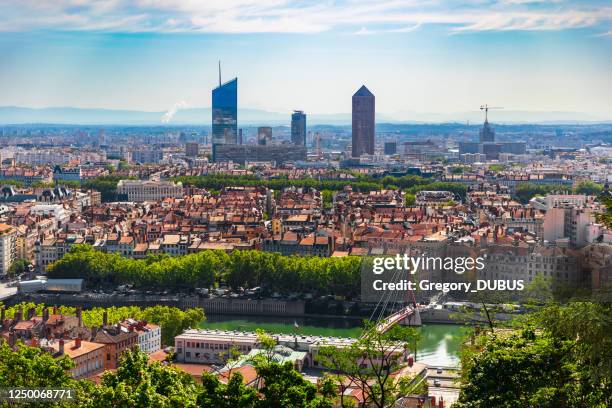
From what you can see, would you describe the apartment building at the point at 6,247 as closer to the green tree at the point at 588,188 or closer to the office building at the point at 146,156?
the green tree at the point at 588,188

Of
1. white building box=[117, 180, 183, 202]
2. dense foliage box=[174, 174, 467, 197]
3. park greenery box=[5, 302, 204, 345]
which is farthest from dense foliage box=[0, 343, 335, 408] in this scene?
dense foliage box=[174, 174, 467, 197]

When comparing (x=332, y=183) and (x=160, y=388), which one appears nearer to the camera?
(x=160, y=388)

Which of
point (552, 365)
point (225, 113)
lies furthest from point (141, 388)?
point (225, 113)

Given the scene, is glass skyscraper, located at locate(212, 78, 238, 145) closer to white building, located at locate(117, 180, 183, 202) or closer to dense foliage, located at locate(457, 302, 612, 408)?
white building, located at locate(117, 180, 183, 202)

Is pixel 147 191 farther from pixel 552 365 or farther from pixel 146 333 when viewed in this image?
pixel 552 365

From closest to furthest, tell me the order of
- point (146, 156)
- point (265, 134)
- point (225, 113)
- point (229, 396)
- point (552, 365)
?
point (229, 396), point (552, 365), point (225, 113), point (146, 156), point (265, 134)

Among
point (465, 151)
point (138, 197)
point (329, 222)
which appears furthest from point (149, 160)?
point (329, 222)

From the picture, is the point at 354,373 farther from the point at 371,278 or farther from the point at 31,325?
the point at 371,278
